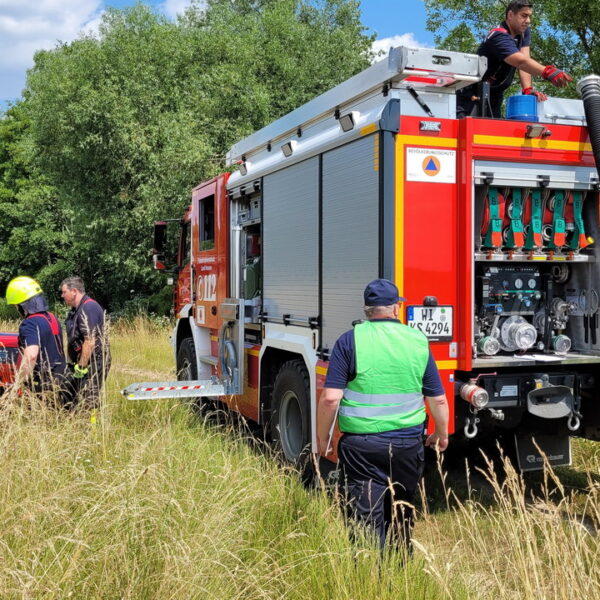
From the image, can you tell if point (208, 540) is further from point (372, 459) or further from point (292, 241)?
point (292, 241)

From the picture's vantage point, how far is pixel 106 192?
19.6 meters

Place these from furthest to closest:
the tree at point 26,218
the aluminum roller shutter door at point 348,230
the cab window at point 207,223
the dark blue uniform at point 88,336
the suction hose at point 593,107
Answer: the tree at point 26,218
the cab window at point 207,223
the dark blue uniform at point 88,336
the suction hose at point 593,107
the aluminum roller shutter door at point 348,230

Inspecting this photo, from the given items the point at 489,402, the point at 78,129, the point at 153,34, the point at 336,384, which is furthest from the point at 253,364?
the point at 153,34

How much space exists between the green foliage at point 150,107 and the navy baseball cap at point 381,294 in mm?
13014

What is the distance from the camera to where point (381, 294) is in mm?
3811

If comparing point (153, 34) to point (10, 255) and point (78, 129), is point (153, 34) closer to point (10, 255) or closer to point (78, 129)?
point (78, 129)

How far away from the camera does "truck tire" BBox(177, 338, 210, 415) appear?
884 cm

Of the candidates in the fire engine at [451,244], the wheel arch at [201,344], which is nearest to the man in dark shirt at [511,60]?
the fire engine at [451,244]

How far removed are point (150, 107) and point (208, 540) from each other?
659 inches

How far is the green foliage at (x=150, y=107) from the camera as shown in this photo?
17.8 meters

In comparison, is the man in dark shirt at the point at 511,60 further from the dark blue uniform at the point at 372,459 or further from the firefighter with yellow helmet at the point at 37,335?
the firefighter with yellow helmet at the point at 37,335

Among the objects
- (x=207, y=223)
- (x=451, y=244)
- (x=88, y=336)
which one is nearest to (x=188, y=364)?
(x=207, y=223)

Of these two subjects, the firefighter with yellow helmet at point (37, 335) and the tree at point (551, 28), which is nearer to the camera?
the firefighter with yellow helmet at point (37, 335)

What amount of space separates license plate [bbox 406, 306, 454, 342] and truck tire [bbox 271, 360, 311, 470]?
1461mm
